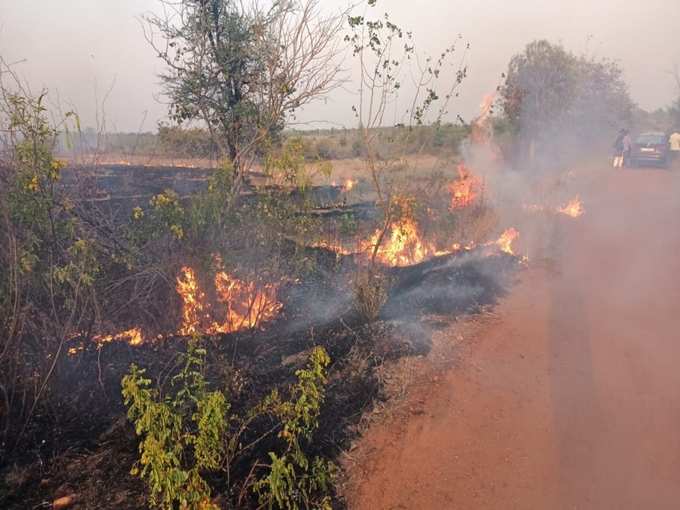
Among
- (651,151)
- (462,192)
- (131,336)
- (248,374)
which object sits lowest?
(248,374)

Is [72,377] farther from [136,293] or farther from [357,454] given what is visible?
[357,454]

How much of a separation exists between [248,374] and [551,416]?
123 inches

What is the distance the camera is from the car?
19.7m

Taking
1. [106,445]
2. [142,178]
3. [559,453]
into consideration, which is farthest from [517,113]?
[106,445]

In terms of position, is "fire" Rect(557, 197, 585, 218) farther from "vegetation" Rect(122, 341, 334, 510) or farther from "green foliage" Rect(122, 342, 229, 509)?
"green foliage" Rect(122, 342, 229, 509)

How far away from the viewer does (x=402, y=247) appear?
28.9 ft

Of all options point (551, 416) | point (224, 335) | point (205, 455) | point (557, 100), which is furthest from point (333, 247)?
point (557, 100)

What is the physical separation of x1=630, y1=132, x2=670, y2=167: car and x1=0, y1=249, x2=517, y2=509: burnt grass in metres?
16.5

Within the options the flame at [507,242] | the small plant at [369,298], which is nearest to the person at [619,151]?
the flame at [507,242]

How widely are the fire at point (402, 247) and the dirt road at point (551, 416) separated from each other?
6.69ft

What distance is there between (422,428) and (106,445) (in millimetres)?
2797

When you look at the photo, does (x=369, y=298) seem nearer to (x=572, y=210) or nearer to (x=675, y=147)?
(x=572, y=210)

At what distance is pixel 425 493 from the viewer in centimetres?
361

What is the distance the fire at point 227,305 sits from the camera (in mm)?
5730
